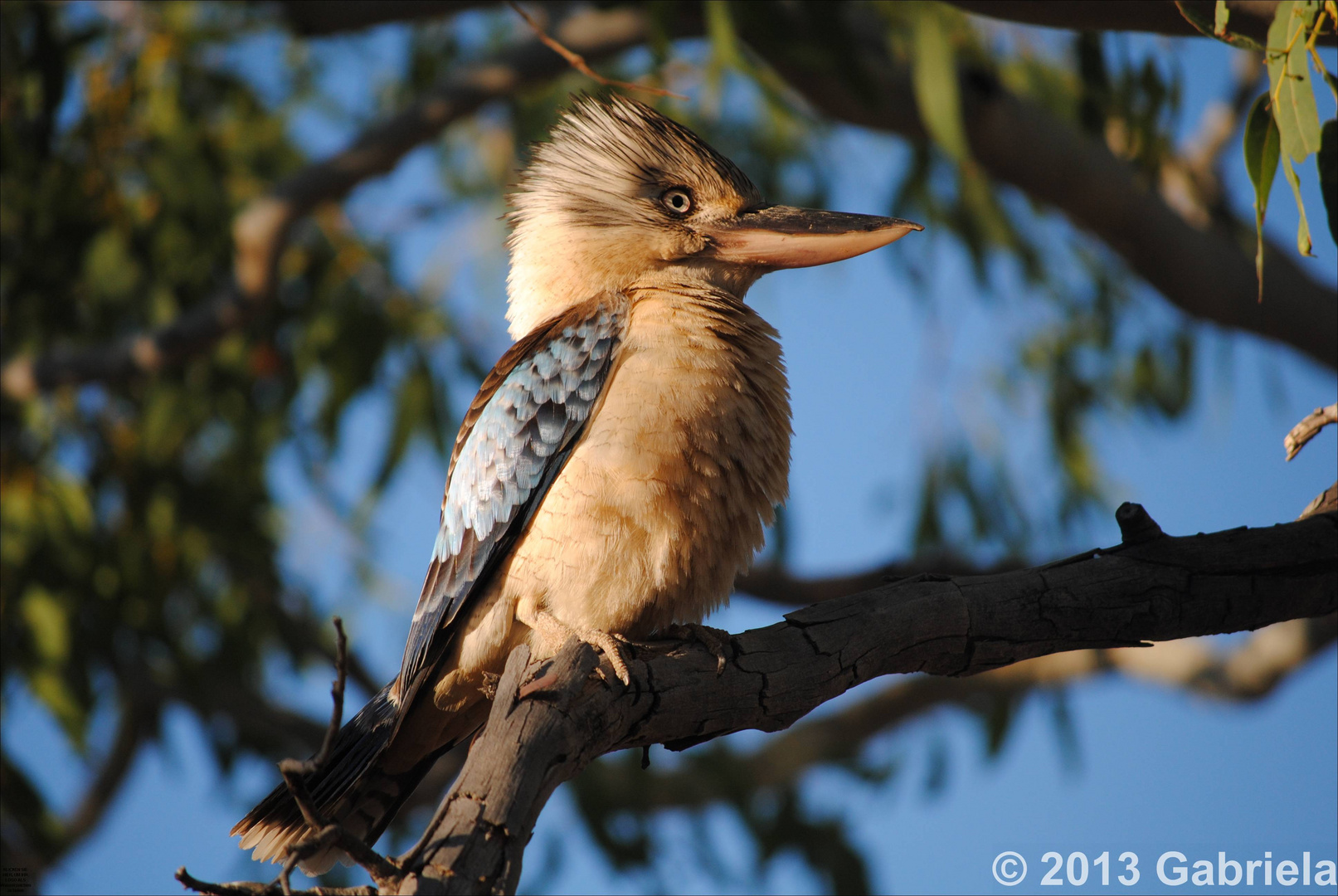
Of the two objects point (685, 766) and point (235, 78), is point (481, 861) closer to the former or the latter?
point (685, 766)

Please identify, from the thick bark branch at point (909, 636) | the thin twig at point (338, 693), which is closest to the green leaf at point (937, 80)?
the thick bark branch at point (909, 636)

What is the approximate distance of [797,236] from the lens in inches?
81.7

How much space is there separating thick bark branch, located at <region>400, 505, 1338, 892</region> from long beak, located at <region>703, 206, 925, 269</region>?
2.17 feet

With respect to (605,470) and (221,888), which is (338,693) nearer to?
(221,888)

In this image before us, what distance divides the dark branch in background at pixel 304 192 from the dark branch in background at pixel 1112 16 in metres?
1.72

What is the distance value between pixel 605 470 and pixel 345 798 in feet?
2.30

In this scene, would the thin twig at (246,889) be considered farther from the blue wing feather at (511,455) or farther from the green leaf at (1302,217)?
the green leaf at (1302,217)

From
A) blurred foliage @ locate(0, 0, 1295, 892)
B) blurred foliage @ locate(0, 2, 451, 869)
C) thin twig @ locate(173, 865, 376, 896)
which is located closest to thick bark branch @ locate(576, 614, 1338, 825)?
blurred foliage @ locate(0, 0, 1295, 892)

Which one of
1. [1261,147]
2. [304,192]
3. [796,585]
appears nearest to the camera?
[1261,147]

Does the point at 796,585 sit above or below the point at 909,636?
above

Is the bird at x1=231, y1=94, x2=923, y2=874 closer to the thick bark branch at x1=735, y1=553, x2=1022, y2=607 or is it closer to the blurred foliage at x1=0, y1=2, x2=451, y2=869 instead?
the thick bark branch at x1=735, y1=553, x2=1022, y2=607

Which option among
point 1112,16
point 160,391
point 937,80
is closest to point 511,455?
point 1112,16

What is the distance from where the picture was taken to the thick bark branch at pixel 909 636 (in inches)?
54.6

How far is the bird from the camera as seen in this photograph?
5.67ft
